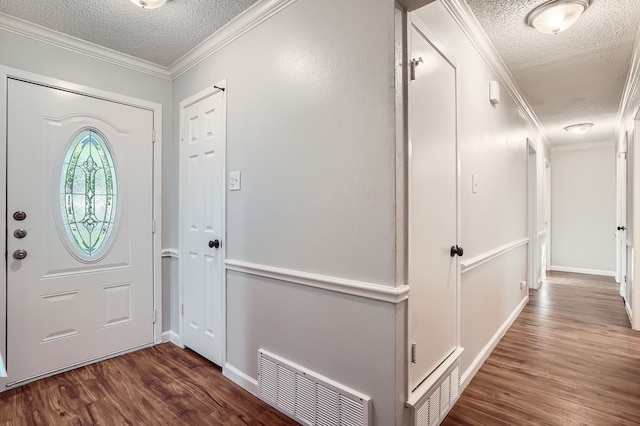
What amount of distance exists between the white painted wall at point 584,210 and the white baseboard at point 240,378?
661cm

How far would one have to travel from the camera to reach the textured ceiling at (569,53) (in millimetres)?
2072

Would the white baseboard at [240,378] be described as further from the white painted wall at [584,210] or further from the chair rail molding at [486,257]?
the white painted wall at [584,210]

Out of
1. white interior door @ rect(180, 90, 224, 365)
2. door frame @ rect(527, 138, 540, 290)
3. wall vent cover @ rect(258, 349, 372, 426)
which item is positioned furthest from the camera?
door frame @ rect(527, 138, 540, 290)

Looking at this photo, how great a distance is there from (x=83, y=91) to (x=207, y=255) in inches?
60.2

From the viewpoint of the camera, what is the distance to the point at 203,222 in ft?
8.26

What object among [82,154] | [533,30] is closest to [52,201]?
[82,154]

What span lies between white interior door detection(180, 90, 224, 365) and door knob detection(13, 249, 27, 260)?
996mm

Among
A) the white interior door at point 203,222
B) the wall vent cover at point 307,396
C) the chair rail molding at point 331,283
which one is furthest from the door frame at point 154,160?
the wall vent cover at point 307,396

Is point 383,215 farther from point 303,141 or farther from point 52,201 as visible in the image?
point 52,201

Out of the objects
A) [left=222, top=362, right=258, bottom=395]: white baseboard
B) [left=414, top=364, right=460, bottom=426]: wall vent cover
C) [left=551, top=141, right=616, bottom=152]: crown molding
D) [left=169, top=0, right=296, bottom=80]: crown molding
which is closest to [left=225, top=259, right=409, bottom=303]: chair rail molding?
[left=414, top=364, right=460, bottom=426]: wall vent cover

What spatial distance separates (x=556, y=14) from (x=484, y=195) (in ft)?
3.96

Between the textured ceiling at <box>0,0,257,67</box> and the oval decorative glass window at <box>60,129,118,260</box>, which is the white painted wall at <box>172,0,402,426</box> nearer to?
the textured ceiling at <box>0,0,257,67</box>

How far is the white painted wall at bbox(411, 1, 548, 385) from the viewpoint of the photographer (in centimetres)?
212

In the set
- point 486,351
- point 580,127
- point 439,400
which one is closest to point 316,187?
point 439,400
